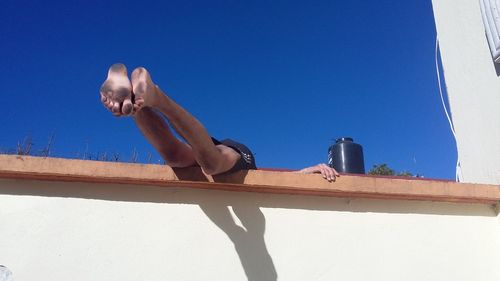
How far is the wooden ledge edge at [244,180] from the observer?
78.3 inches

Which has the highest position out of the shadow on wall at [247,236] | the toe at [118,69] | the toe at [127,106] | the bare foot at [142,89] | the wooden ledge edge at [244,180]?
the toe at [118,69]

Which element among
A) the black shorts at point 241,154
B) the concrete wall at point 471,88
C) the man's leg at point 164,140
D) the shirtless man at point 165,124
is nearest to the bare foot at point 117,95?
the shirtless man at point 165,124

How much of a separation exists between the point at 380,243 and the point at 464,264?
1.77ft

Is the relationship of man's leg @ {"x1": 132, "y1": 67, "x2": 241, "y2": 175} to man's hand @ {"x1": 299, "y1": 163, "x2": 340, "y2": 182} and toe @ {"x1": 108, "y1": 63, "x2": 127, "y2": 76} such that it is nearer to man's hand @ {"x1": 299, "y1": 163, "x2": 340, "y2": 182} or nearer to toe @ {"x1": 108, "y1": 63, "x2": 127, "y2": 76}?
toe @ {"x1": 108, "y1": 63, "x2": 127, "y2": 76}

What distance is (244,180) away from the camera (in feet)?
7.07

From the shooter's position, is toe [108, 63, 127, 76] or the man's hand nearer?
toe [108, 63, 127, 76]

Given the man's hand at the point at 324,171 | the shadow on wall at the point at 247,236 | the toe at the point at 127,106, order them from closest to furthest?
the toe at the point at 127,106 < the shadow on wall at the point at 247,236 < the man's hand at the point at 324,171

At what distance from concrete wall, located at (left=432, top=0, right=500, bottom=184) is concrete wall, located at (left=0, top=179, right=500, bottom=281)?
0.52 m

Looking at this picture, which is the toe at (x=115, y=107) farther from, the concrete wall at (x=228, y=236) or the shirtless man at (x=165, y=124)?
the concrete wall at (x=228, y=236)

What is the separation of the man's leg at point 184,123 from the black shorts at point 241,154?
5cm

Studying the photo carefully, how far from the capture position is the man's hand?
7.49 feet

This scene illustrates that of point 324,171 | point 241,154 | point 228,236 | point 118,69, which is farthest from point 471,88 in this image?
point 118,69

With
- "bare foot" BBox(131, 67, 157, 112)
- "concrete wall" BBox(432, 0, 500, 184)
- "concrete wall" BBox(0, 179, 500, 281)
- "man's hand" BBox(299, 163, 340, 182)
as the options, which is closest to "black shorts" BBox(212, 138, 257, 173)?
"concrete wall" BBox(0, 179, 500, 281)

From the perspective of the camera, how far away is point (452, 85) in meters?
3.38
